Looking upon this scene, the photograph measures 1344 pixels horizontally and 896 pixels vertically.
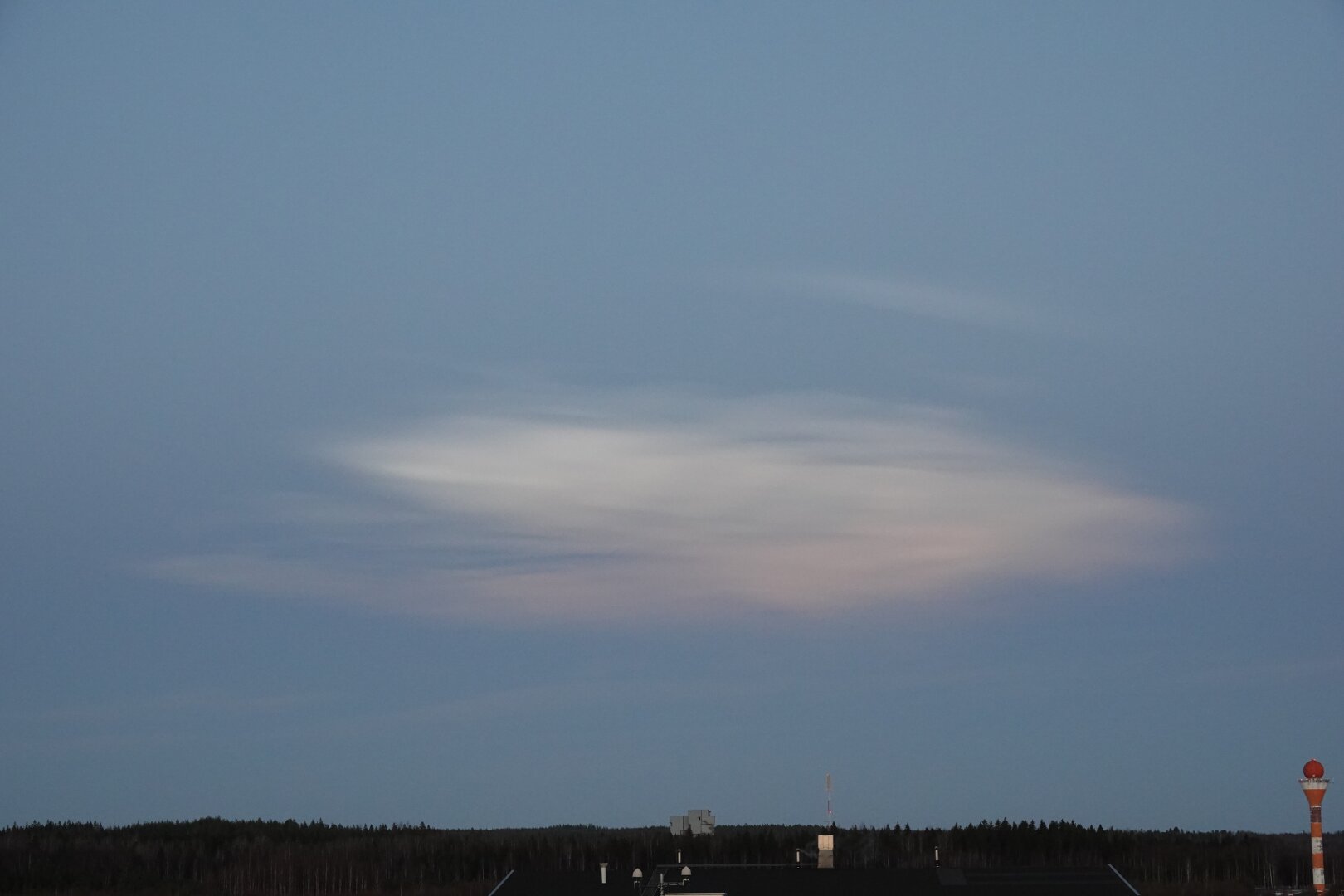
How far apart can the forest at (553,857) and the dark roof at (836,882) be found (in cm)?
2744

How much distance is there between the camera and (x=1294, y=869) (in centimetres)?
8856

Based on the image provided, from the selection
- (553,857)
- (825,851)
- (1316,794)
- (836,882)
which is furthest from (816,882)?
(553,857)

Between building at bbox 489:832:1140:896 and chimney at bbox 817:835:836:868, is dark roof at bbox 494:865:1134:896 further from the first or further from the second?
chimney at bbox 817:835:836:868

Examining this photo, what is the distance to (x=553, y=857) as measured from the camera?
326ft

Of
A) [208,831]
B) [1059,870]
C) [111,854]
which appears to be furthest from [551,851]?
[1059,870]

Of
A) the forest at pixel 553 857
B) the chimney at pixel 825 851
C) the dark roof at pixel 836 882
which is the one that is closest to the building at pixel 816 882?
the dark roof at pixel 836 882

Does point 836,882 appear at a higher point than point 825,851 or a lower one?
lower

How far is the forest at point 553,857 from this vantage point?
91.2m

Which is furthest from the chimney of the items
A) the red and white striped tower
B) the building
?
the red and white striped tower

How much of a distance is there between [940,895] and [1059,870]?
26.3 feet

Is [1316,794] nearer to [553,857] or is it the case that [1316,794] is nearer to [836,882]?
[836,882]

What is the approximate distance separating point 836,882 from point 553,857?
48.9 metres

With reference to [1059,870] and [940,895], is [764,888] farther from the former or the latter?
[1059,870]

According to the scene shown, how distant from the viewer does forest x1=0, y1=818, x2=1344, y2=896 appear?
91.2 m
